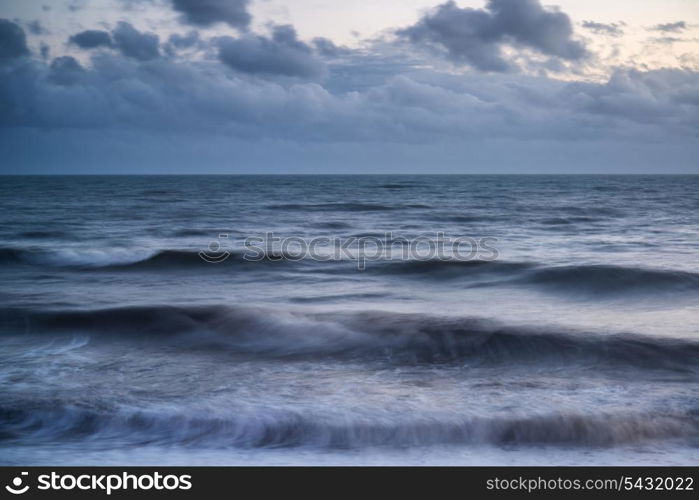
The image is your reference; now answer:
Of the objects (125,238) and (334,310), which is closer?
(334,310)

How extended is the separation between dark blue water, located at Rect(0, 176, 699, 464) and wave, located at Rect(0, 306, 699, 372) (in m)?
0.05

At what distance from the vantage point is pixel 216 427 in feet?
19.6

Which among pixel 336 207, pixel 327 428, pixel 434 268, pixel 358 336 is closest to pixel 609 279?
pixel 434 268

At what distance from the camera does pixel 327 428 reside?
19.5ft

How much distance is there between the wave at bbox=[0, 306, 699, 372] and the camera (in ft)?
27.1

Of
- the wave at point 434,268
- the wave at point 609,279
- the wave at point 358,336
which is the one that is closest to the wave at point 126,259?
the wave at point 434,268

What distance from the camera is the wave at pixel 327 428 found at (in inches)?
225

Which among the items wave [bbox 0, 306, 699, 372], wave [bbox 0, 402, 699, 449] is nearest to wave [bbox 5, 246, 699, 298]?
wave [bbox 0, 306, 699, 372]

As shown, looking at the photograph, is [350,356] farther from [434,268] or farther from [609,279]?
[609,279]

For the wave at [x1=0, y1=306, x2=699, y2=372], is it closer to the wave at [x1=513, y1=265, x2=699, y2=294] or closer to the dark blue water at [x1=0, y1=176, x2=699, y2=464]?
the dark blue water at [x1=0, y1=176, x2=699, y2=464]

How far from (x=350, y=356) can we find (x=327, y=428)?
2505 millimetres
